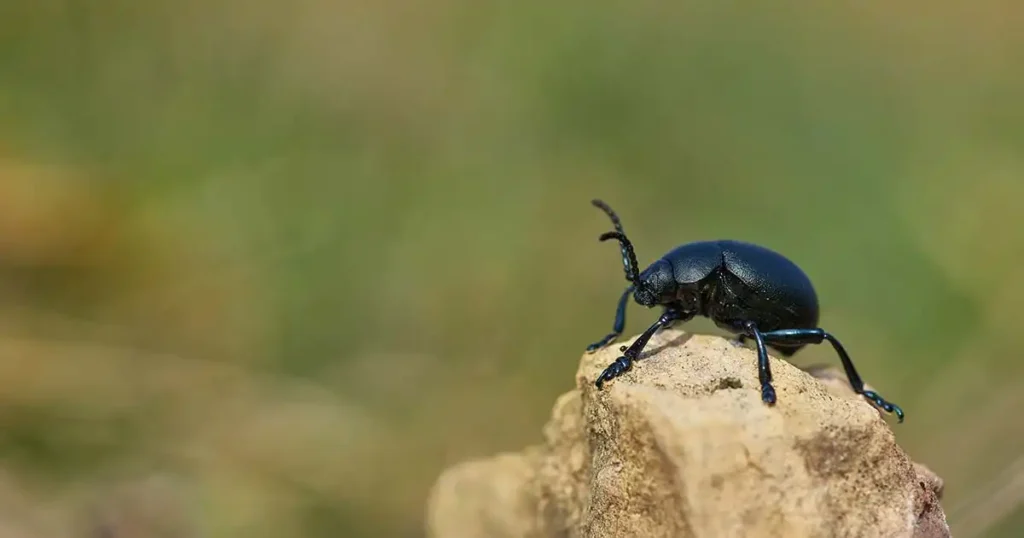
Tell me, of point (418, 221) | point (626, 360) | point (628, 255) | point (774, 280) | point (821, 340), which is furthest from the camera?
point (418, 221)

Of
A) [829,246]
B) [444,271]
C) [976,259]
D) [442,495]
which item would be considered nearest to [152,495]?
[442,495]

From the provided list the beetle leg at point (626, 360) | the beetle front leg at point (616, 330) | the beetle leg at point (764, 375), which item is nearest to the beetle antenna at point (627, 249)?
the beetle front leg at point (616, 330)

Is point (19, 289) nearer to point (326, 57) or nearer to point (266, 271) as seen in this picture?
point (266, 271)

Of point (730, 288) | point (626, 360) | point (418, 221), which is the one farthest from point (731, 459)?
point (418, 221)

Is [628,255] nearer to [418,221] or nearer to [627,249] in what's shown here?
[627,249]

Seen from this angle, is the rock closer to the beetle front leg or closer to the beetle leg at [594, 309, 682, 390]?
the beetle leg at [594, 309, 682, 390]
